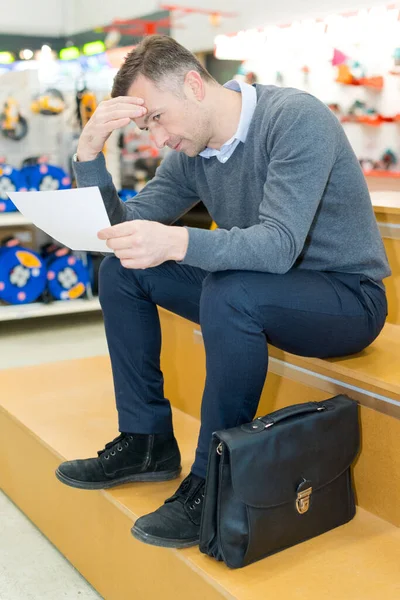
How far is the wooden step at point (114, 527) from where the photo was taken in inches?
52.9

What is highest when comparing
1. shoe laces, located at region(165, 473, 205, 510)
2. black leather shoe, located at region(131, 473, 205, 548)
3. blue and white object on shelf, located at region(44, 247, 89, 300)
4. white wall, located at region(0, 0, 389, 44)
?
white wall, located at region(0, 0, 389, 44)

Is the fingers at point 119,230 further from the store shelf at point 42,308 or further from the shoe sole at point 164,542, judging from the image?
the store shelf at point 42,308

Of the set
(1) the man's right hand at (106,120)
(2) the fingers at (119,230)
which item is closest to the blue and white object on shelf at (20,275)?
(1) the man's right hand at (106,120)

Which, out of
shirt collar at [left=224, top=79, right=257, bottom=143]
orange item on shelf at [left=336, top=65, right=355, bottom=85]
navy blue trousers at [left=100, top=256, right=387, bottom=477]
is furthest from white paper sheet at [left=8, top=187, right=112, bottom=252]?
orange item on shelf at [left=336, top=65, right=355, bottom=85]

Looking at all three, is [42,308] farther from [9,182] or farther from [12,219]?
[9,182]

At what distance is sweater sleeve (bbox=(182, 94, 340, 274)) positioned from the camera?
1.42 metres

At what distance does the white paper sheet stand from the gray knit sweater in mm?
186

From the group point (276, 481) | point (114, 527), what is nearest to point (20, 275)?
point (114, 527)

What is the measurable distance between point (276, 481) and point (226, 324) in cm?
29

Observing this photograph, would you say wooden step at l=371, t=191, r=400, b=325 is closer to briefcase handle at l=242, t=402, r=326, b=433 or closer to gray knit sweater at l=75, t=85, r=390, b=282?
gray knit sweater at l=75, t=85, r=390, b=282

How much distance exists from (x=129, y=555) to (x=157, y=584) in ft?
0.38

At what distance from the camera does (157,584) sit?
4.95ft

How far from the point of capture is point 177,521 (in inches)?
57.3

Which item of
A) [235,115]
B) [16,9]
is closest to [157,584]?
[235,115]
